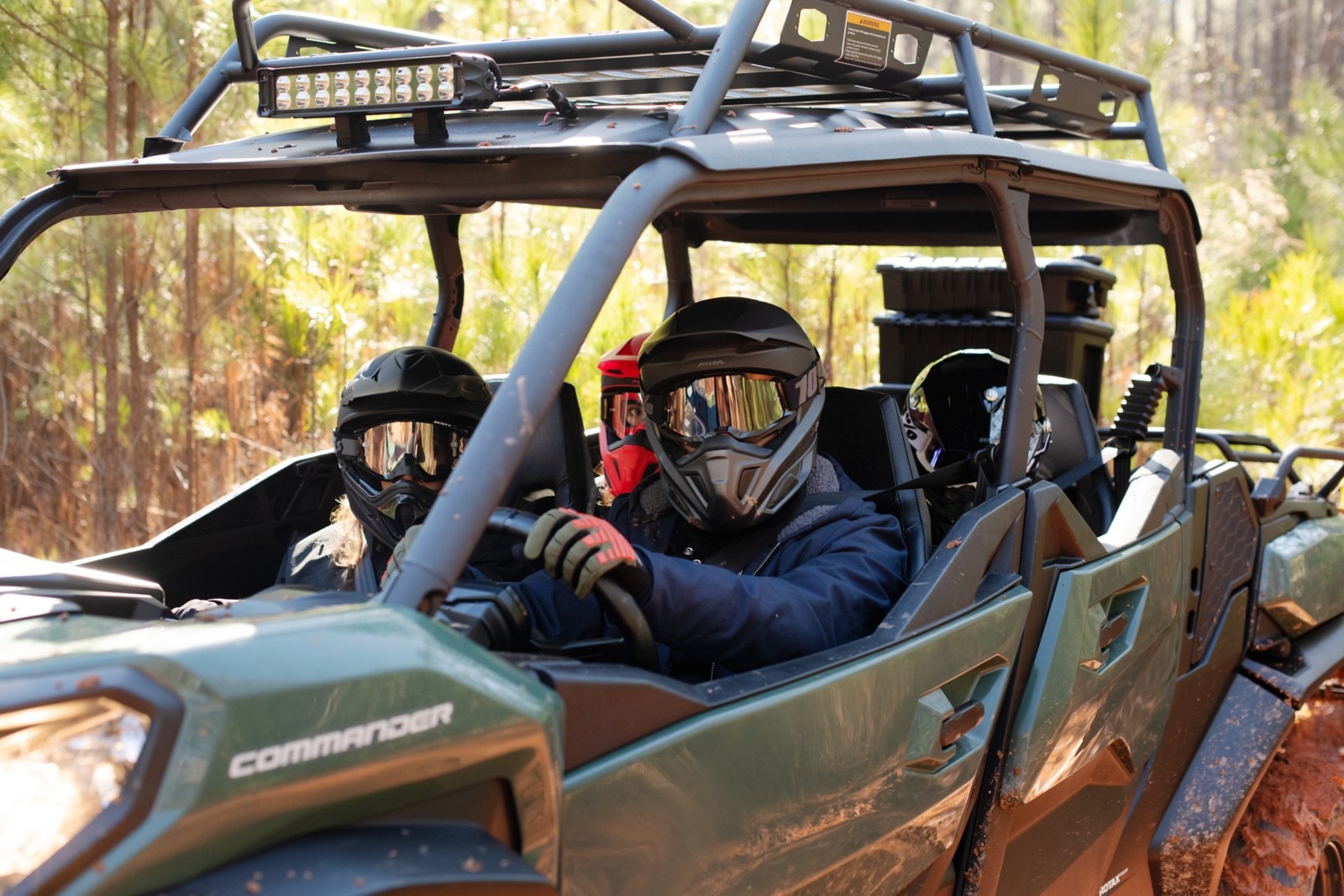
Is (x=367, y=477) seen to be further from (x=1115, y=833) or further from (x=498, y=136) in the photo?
(x=1115, y=833)

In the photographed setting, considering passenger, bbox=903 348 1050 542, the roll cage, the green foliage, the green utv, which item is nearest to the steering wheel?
the green utv

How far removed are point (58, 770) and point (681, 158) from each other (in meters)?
1.20

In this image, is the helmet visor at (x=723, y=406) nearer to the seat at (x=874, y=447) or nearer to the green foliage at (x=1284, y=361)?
the seat at (x=874, y=447)

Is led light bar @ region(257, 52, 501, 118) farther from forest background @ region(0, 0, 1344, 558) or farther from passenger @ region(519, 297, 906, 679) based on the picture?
forest background @ region(0, 0, 1344, 558)

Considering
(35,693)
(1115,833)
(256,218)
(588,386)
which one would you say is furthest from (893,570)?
(256,218)

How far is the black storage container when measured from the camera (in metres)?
4.52

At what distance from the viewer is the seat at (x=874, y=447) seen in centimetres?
285

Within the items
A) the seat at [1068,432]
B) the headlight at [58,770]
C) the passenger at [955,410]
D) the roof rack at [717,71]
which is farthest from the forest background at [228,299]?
the headlight at [58,770]

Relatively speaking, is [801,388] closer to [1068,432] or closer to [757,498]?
[757,498]

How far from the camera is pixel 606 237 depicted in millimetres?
1847

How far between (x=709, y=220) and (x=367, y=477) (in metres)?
1.76

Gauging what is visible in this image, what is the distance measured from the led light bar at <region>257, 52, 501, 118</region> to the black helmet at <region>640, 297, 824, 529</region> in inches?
27.6

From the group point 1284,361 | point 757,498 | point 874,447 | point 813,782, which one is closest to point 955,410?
point 874,447

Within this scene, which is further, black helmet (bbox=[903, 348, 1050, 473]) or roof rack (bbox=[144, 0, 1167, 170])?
black helmet (bbox=[903, 348, 1050, 473])
